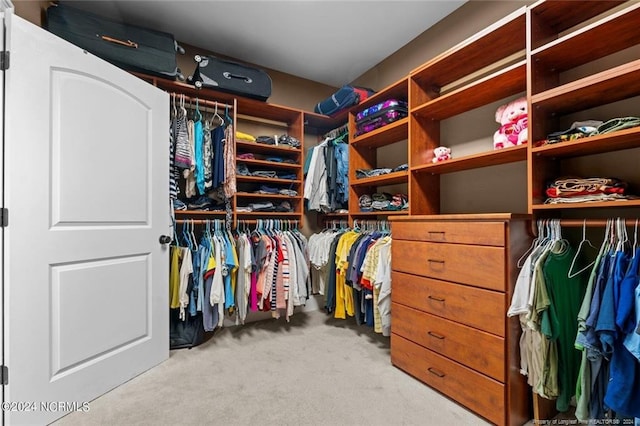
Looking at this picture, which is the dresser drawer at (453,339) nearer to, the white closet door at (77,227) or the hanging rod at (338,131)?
the white closet door at (77,227)

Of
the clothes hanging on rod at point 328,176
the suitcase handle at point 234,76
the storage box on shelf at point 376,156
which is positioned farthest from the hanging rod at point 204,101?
the storage box on shelf at point 376,156

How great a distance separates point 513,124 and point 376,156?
1448 mm

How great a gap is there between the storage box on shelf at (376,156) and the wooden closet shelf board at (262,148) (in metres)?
0.59

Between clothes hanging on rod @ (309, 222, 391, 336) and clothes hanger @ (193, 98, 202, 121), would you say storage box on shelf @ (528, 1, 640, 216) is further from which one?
clothes hanger @ (193, 98, 202, 121)

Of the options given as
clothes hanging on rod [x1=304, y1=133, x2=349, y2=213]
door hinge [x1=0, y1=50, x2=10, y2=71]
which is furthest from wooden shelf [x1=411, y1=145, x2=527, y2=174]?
door hinge [x1=0, y1=50, x2=10, y2=71]

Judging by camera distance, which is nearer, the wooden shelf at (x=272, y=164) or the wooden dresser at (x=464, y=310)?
the wooden dresser at (x=464, y=310)

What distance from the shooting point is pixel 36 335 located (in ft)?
4.76

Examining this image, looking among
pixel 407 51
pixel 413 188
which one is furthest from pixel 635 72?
pixel 407 51

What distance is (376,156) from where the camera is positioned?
305 cm

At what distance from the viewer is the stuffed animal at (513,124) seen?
1.65 m

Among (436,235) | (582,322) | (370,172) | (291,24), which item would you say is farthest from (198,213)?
(582,322)

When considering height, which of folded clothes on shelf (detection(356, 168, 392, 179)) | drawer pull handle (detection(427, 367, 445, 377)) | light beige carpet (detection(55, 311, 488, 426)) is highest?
folded clothes on shelf (detection(356, 168, 392, 179))

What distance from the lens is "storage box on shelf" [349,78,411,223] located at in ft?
8.11

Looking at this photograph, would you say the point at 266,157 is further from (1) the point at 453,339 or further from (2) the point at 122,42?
A: (1) the point at 453,339
